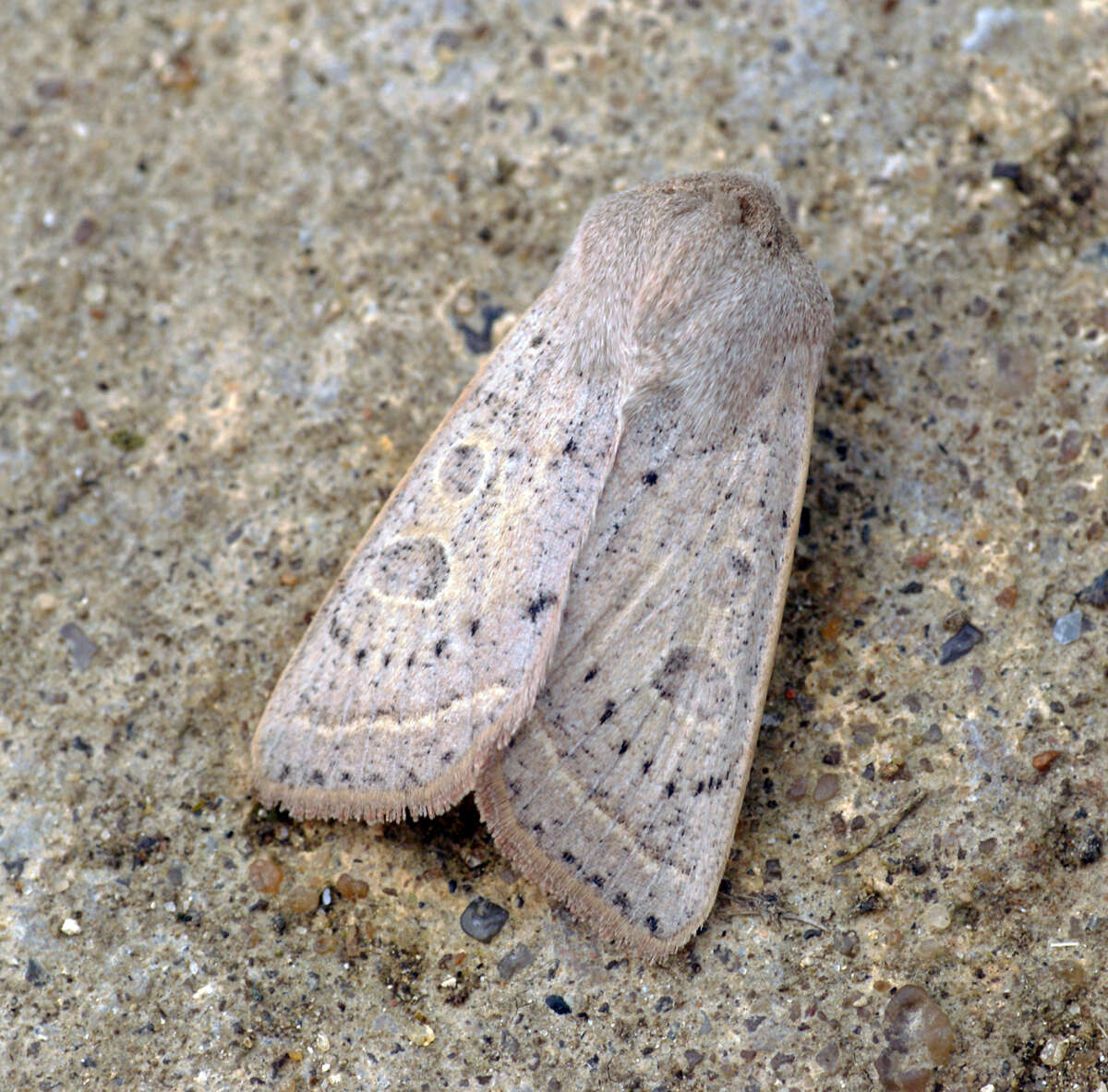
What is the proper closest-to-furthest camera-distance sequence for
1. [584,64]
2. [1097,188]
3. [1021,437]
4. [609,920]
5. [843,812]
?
[609,920] < [843,812] < [1021,437] < [1097,188] < [584,64]

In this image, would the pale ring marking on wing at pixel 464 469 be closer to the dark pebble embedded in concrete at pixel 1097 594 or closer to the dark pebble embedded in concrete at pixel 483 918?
the dark pebble embedded in concrete at pixel 483 918

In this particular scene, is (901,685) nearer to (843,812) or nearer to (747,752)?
(843,812)

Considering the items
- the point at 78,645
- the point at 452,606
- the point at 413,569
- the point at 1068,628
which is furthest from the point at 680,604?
the point at 78,645

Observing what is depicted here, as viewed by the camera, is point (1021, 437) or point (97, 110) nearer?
point (1021, 437)

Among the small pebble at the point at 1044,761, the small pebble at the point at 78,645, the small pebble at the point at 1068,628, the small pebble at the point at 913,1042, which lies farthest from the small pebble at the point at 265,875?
the small pebble at the point at 1068,628

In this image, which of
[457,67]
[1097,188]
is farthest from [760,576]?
[457,67]

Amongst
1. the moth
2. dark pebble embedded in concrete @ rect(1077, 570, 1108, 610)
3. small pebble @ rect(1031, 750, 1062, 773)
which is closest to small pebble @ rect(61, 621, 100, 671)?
the moth
